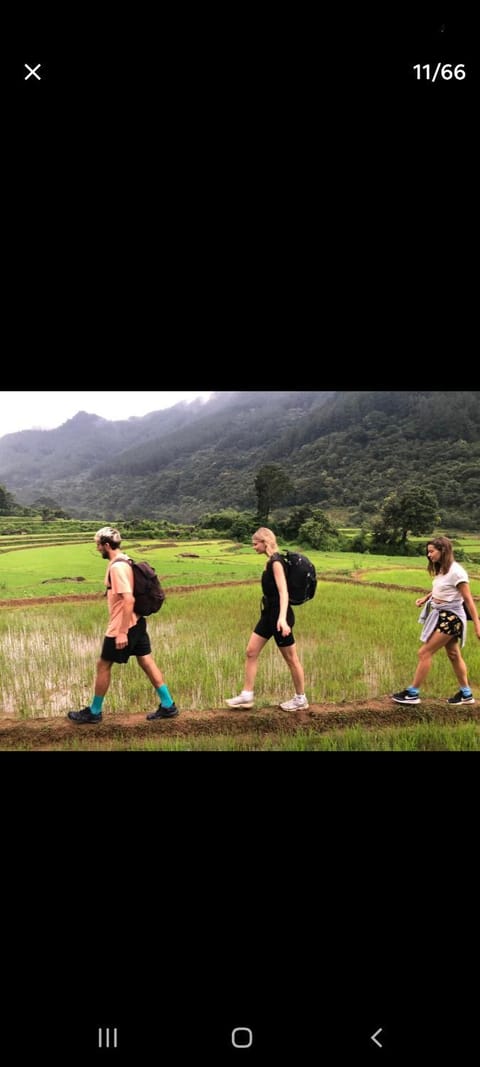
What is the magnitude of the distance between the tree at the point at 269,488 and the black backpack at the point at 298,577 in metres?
0.81

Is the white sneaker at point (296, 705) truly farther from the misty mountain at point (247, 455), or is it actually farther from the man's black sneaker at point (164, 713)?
the misty mountain at point (247, 455)

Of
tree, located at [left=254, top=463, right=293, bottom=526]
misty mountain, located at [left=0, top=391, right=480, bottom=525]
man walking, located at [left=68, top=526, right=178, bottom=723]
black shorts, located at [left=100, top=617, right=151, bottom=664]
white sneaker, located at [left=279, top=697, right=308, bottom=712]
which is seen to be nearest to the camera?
man walking, located at [left=68, top=526, right=178, bottom=723]

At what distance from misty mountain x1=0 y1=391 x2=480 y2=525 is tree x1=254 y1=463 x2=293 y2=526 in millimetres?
58

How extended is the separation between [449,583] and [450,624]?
304 millimetres

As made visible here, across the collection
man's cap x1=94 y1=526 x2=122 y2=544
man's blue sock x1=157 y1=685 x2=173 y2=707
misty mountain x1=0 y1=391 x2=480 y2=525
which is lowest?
man's blue sock x1=157 y1=685 x2=173 y2=707

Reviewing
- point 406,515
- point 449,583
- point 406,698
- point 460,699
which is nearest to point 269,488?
point 406,515

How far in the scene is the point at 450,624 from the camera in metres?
3.19

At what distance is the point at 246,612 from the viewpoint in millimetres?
3918

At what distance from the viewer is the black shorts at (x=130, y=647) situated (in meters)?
2.94

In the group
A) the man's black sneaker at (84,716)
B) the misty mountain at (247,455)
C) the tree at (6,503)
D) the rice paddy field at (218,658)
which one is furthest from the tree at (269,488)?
the tree at (6,503)

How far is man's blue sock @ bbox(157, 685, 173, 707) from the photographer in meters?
3.06

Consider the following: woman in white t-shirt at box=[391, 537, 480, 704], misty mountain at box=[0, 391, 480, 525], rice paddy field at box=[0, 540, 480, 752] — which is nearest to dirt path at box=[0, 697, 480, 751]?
rice paddy field at box=[0, 540, 480, 752]

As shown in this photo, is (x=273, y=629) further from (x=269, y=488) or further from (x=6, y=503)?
(x=6, y=503)

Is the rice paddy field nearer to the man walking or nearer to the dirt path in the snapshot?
the dirt path
